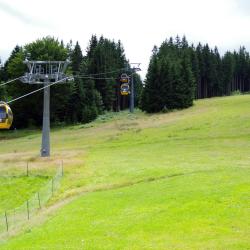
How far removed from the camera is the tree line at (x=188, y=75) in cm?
10756

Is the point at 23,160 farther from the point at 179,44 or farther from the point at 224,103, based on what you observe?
the point at 179,44

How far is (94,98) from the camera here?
113 m

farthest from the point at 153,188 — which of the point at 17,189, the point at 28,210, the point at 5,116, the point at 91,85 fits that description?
the point at 91,85

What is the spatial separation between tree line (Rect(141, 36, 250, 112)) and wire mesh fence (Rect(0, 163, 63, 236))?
64570 mm

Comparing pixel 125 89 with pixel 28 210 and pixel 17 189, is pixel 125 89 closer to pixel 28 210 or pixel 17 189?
pixel 17 189

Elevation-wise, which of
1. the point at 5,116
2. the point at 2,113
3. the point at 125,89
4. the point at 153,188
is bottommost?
the point at 153,188

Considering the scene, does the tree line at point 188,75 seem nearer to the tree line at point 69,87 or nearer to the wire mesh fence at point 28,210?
the tree line at point 69,87

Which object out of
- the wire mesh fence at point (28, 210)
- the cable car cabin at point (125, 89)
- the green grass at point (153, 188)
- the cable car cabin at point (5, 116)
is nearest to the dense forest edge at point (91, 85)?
the cable car cabin at point (125, 89)

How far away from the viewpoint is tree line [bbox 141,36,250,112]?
10756cm

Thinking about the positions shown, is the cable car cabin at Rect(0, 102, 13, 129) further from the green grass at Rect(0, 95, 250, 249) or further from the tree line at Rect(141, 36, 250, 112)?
the tree line at Rect(141, 36, 250, 112)

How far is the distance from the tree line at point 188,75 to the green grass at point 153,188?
26376mm

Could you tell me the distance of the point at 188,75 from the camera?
11694 centimetres

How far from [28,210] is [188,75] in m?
88.8

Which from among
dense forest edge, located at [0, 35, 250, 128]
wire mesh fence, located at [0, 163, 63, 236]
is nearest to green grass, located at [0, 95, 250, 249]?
wire mesh fence, located at [0, 163, 63, 236]
